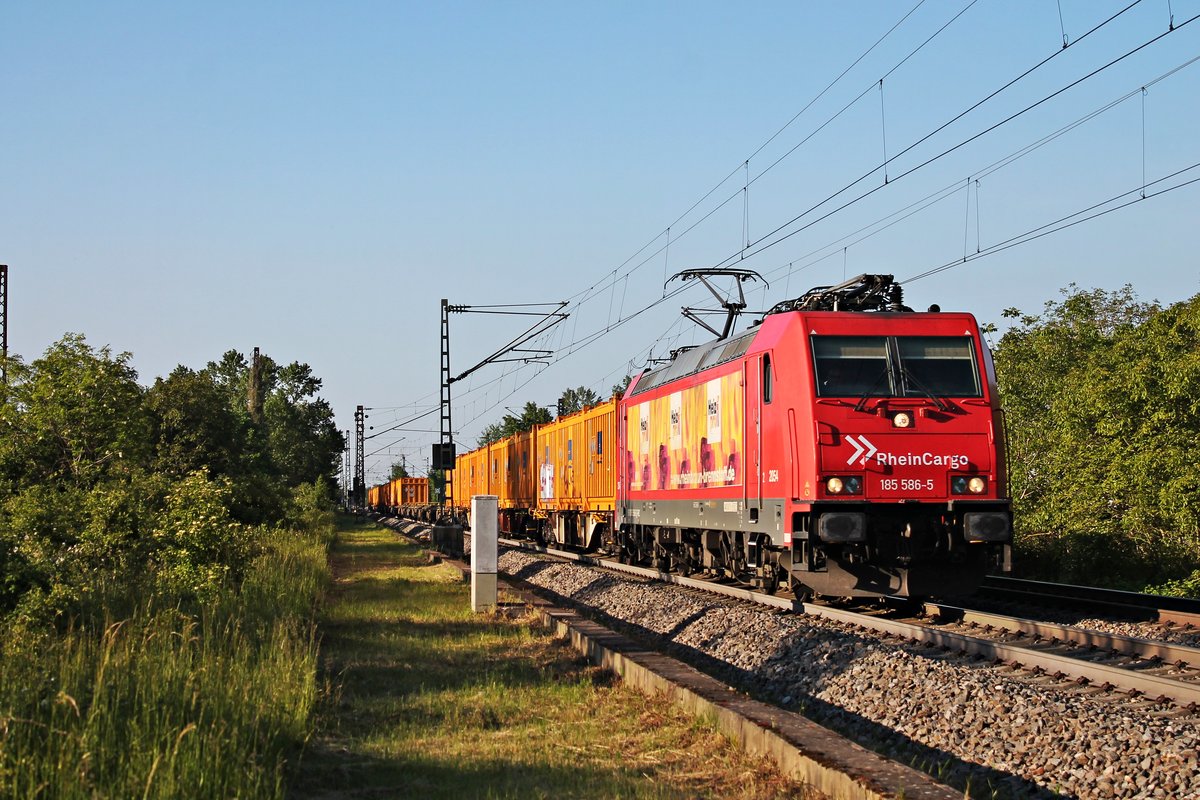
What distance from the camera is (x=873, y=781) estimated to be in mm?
5730

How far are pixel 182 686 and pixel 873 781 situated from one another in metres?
4.12

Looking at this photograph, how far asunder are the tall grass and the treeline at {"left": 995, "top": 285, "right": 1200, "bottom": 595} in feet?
45.7

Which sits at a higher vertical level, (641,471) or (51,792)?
(641,471)

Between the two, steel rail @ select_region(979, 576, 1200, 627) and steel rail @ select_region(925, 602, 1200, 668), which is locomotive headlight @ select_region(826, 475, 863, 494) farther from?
steel rail @ select_region(979, 576, 1200, 627)

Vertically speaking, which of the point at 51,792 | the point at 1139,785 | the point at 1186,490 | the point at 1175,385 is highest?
the point at 1175,385

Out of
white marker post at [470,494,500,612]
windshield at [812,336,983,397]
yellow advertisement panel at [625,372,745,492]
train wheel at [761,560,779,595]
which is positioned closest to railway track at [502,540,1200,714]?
train wheel at [761,560,779,595]

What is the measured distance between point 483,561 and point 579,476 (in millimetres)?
14539

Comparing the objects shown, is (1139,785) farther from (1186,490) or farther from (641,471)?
(641,471)

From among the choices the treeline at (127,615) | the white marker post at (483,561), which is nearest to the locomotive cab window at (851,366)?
the white marker post at (483,561)

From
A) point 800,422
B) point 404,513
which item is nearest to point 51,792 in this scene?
point 800,422

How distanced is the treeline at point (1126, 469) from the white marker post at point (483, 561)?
32.6 ft

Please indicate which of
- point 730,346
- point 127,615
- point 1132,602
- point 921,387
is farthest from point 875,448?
point 127,615

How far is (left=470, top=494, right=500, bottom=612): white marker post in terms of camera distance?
51.0ft

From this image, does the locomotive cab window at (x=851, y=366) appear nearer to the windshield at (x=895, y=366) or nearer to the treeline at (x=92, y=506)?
the windshield at (x=895, y=366)
